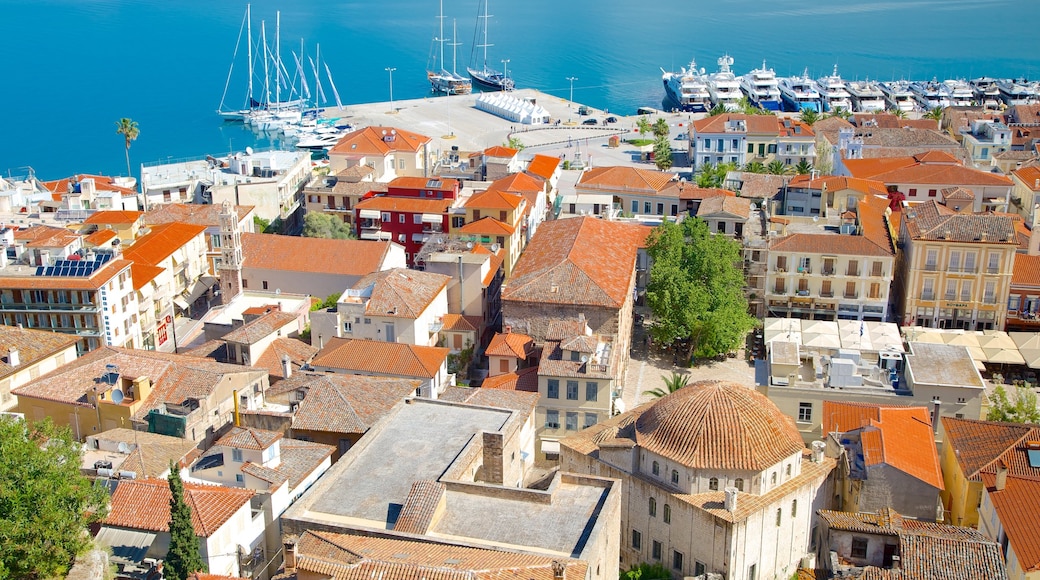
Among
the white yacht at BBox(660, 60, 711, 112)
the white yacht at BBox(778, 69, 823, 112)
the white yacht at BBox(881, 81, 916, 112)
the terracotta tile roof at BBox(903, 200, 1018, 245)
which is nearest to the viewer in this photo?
the terracotta tile roof at BBox(903, 200, 1018, 245)

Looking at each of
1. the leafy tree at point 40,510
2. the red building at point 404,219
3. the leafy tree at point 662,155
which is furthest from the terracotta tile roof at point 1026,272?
the leafy tree at point 40,510

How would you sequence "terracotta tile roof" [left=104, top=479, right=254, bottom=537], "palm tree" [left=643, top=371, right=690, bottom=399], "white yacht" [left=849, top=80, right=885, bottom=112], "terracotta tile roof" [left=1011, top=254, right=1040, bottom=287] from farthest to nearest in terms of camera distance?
"white yacht" [left=849, top=80, right=885, bottom=112] < "terracotta tile roof" [left=1011, top=254, right=1040, bottom=287] < "palm tree" [left=643, top=371, right=690, bottom=399] < "terracotta tile roof" [left=104, top=479, right=254, bottom=537]

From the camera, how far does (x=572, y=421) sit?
2117 inches

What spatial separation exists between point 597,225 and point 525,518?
129 feet

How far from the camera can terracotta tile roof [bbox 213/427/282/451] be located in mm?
41438

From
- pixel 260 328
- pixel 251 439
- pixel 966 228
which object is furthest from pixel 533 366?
pixel 966 228

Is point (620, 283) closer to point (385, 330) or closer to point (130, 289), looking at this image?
point (385, 330)

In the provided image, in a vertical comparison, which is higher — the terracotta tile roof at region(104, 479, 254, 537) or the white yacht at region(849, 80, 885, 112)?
the white yacht at region(849, 80, 885, 112)

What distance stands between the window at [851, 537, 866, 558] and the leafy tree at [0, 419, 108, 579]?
28597 mm

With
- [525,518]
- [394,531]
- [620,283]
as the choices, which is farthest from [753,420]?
[620,283]

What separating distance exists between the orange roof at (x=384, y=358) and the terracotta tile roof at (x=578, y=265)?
6407 millimetres

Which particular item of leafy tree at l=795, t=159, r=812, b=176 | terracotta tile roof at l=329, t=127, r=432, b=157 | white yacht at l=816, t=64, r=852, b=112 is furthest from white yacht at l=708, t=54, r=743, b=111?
terracotta tile roof at l=329, t=127, r=432, b=157

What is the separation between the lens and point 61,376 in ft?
172

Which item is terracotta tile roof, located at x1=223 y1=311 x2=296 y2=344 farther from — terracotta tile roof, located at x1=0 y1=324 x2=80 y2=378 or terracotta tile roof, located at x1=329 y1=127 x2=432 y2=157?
terracotta tile roof, located at x1=329 y1=127 x2=432 y2=157
